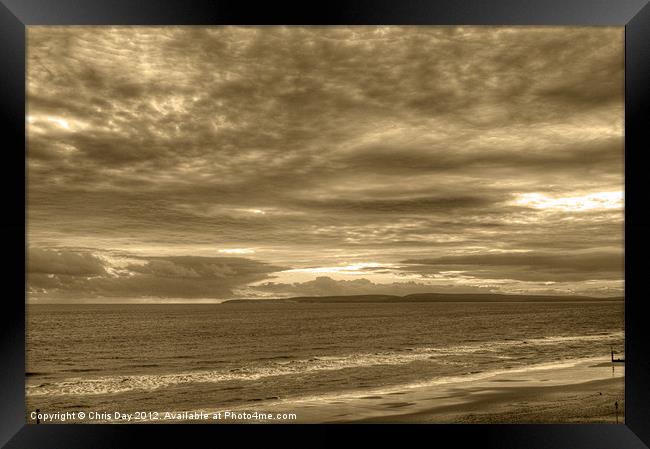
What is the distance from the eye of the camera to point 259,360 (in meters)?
18.5

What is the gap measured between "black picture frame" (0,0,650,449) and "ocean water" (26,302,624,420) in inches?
174

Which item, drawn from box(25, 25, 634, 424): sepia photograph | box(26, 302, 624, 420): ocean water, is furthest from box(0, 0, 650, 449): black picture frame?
box(25, 25, 634, 424): sepia photograph

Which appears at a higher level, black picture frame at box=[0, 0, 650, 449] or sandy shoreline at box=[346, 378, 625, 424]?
black picture frame at box=[0, 0, 650, 449]

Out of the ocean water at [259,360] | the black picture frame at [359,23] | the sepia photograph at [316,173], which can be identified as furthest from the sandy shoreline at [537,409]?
the sepia photograph at [316,173]

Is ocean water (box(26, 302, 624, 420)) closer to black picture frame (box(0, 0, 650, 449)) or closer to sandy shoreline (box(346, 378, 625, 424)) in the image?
sandy shoreline (box(346, 378, 625, 424))

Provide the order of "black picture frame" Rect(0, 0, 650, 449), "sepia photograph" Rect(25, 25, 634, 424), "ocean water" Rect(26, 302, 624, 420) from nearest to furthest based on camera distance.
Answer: "black picture frame" Rect(0, 0, 650, 449), "ocean water" Rect(26, 302, 624, 420), "sepia photograph" Rect(25, 25, 634, 424)

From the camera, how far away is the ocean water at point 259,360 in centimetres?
1254

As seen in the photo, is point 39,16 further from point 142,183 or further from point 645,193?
point 142,183

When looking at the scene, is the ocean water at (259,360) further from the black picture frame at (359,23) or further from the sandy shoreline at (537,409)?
the black picture frame at (359,23)

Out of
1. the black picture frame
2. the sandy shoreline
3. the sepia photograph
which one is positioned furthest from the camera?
the sepia photograph

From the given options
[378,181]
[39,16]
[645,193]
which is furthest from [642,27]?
[378,181]

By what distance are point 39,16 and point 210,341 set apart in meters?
25.8

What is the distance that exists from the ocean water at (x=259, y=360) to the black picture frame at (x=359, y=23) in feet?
14.5

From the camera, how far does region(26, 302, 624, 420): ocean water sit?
12.5 m
